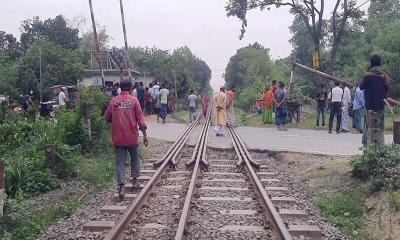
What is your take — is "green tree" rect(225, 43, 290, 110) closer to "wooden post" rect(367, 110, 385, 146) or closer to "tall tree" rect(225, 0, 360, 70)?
"tall tree" rect(225, 0, 360, 70)

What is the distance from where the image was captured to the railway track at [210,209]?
6.54 metres

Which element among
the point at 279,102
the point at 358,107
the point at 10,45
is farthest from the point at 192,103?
the point at 10,45

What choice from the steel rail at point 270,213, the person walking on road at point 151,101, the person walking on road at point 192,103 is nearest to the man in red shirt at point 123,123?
the steel rail at point 270,213

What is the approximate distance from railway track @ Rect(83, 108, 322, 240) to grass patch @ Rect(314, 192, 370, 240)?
1.57ft

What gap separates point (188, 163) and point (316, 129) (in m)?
10.8

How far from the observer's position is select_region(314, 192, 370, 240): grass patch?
7.09 m

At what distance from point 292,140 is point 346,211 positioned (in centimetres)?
918

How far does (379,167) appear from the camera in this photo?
344 inches

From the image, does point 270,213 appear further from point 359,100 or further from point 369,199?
point 359,100

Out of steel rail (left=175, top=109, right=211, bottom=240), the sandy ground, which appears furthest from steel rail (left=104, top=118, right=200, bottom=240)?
the sandy ground

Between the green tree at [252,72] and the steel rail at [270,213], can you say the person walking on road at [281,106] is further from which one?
the green tree at [252,72]

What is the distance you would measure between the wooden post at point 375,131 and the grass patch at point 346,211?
1205mm

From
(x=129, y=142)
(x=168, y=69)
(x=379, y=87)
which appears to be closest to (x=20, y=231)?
(x=129, y=142)

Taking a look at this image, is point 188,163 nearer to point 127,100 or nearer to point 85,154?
point 85,154
